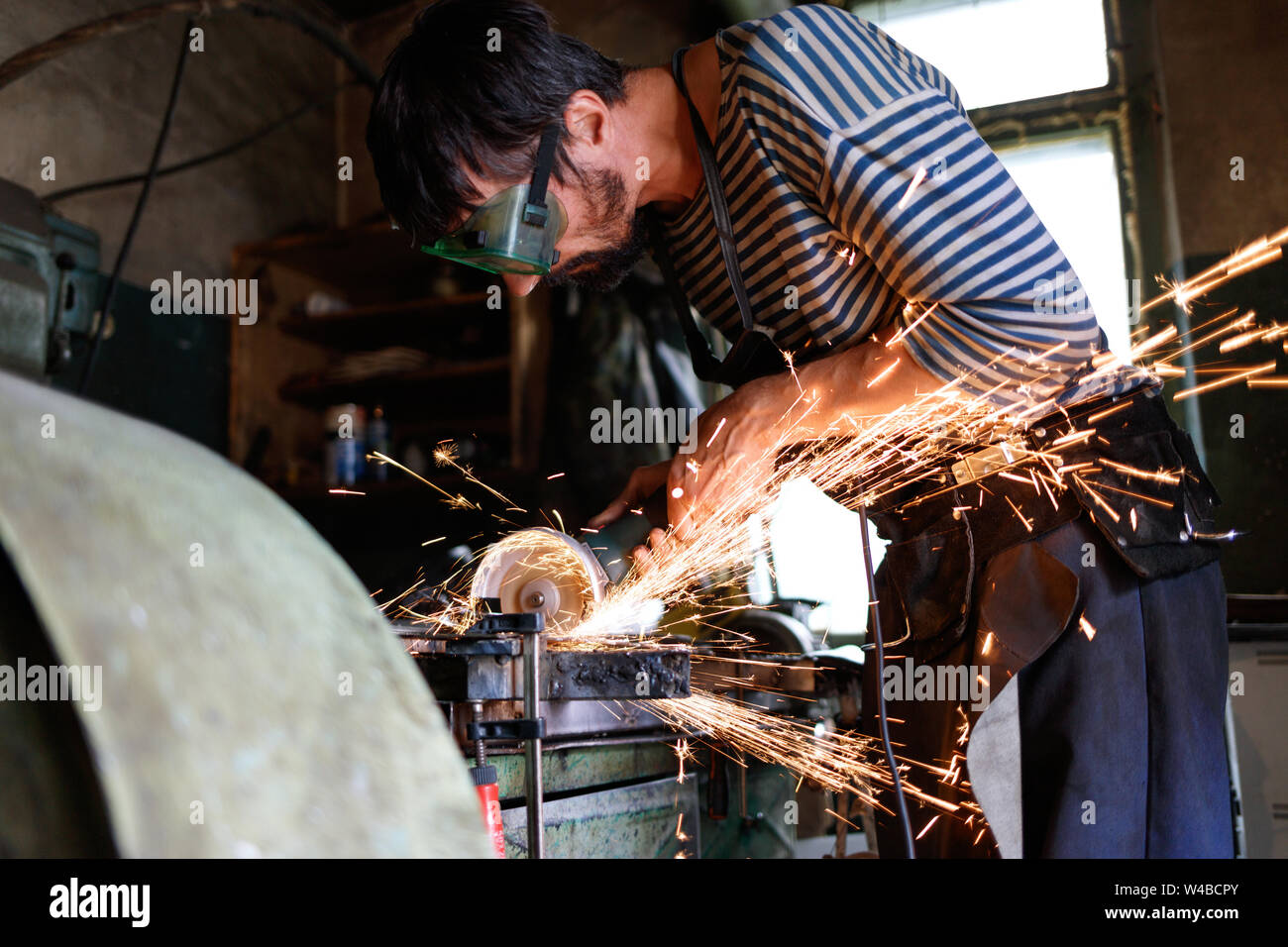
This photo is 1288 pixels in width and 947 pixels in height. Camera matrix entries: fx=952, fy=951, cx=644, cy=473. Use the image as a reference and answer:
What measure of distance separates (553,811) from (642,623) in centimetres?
37

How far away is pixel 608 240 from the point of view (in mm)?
1728

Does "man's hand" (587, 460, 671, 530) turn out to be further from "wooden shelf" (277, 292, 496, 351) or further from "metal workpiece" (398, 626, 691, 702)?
"wooden shelf" (277, 292, 496, 351)

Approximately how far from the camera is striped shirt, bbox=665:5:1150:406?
1.24 metres

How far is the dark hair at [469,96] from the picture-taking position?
1.47 meters

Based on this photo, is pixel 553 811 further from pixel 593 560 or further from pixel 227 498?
pixel 227 498

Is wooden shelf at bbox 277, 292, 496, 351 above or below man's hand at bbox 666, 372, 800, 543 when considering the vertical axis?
above

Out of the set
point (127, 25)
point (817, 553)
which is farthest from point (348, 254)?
point (817, 553)

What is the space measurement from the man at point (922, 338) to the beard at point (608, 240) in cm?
1

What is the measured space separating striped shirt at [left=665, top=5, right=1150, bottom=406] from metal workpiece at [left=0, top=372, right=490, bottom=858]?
0.93m

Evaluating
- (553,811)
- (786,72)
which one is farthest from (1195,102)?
(553,811)

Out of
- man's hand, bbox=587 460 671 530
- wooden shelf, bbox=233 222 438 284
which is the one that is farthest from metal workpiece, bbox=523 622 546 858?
wooden shelf, bbox=233 222 438 284

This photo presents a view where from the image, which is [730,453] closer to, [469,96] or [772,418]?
[772,418]

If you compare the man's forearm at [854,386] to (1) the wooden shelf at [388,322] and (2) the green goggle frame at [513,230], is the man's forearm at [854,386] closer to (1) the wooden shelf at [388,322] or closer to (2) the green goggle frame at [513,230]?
(2) the green goggle frame at [513,230]

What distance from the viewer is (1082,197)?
3.50 metres
